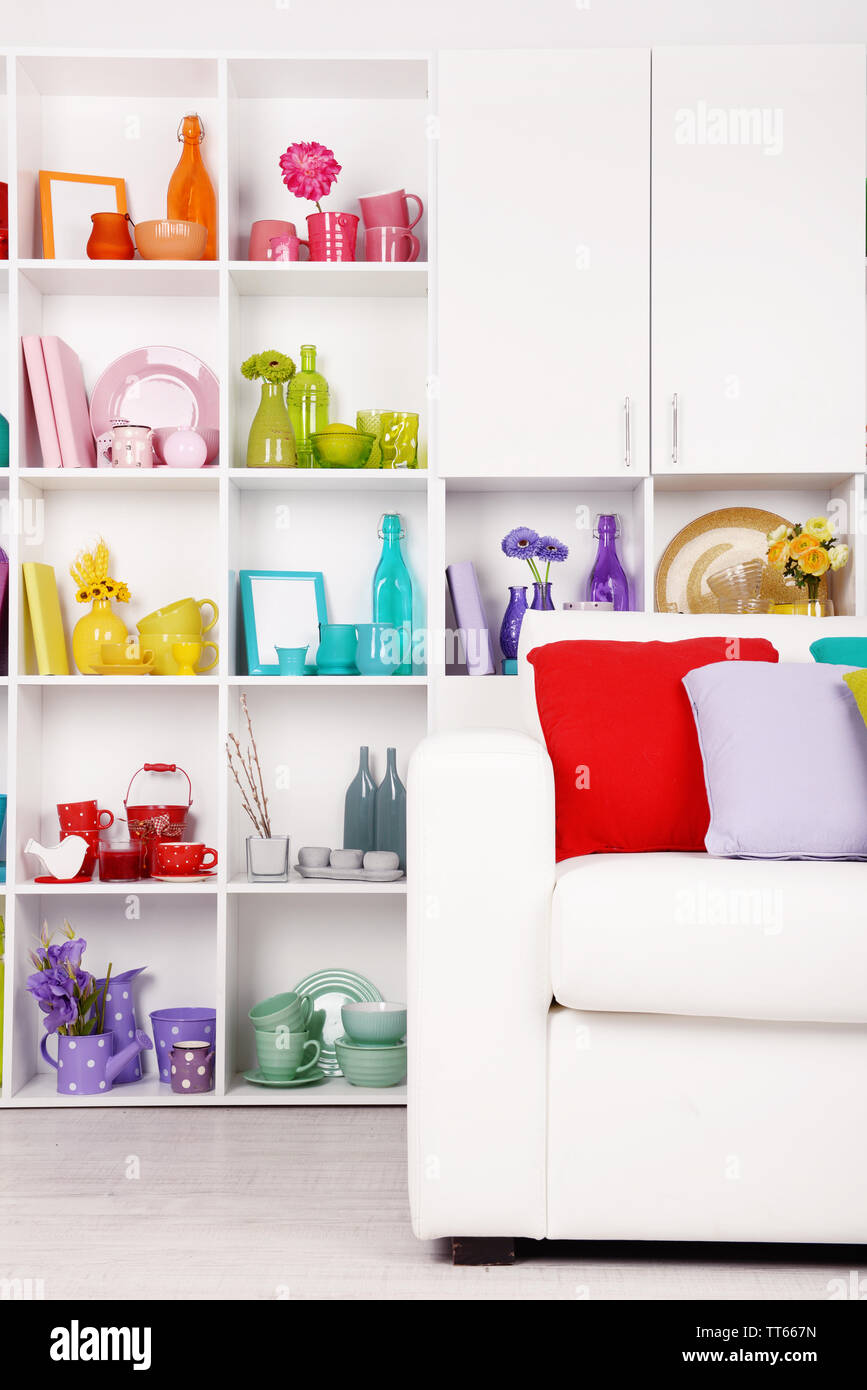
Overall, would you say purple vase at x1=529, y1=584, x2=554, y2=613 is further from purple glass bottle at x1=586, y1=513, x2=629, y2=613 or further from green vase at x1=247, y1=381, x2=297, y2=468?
green vase at x1=247, y1=381, x2=297, y2=468

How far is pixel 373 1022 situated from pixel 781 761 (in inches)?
47.3

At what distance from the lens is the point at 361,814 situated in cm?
292

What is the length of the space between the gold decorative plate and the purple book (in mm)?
469

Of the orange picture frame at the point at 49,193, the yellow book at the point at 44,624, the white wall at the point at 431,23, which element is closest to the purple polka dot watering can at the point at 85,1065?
the yellow book at the point at 44,624

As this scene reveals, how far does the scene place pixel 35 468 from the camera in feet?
9.31

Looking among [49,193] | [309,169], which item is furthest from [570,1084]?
[49,193]

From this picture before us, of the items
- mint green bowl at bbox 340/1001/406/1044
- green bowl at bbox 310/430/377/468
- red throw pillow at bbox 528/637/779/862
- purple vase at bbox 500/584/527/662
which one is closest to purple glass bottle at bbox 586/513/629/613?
purple vase at bbox 500/584/527/662

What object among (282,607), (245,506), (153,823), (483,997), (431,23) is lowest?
(483,997)

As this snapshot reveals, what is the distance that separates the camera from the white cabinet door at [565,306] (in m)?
2.73

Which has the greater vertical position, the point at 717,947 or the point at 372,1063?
the point at 717,947

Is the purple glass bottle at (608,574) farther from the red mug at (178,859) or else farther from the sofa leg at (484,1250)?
the sofa leg at (484,1250)

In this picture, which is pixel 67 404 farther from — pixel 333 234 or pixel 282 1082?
pixel 282 1082

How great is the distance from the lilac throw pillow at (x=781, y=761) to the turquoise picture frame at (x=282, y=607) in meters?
1.21

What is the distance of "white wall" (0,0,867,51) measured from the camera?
306cm
